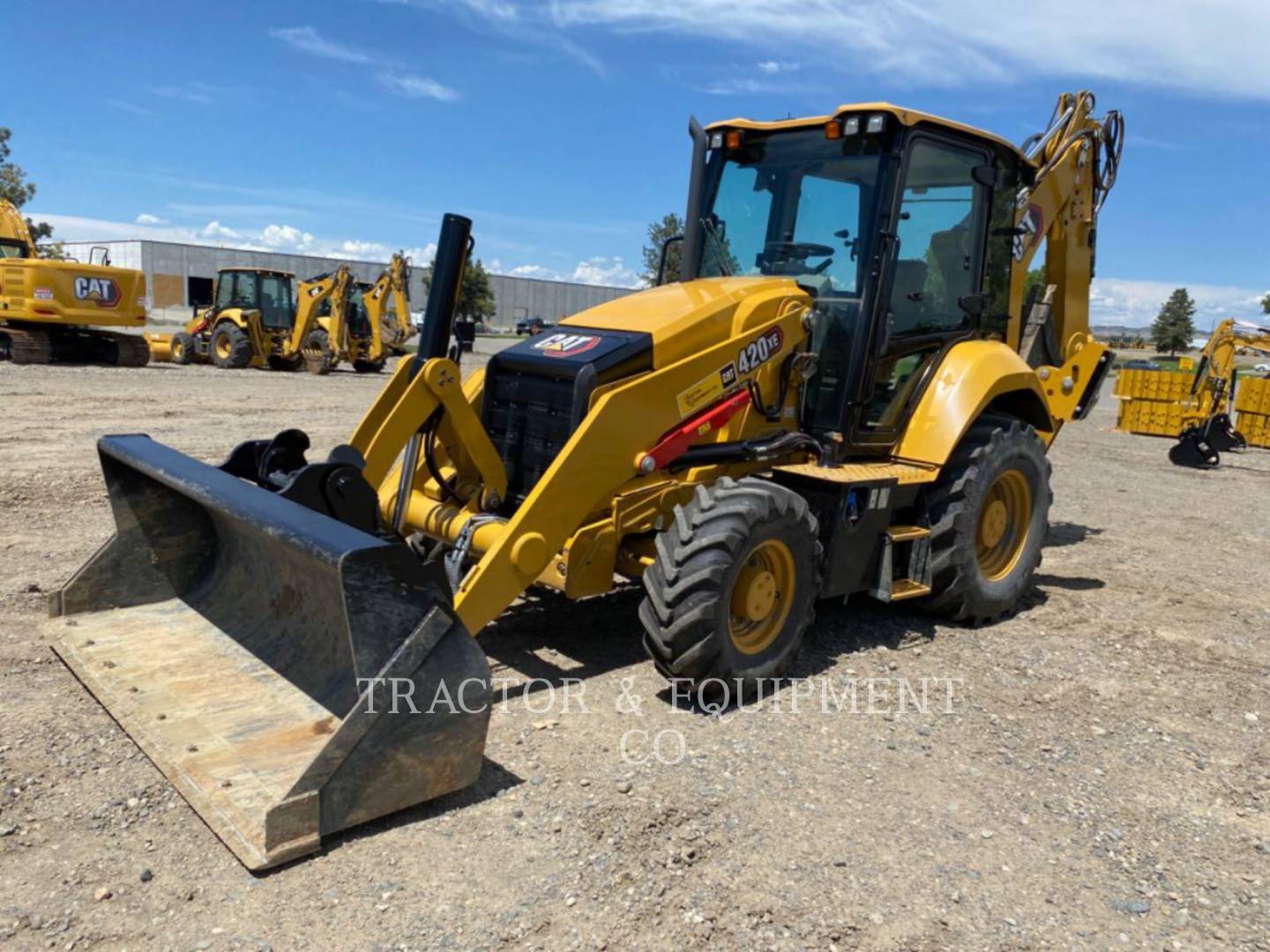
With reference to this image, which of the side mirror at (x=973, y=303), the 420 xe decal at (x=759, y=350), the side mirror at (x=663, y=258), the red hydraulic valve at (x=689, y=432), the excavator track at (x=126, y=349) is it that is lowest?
the excavator track at (x=126, y=349)

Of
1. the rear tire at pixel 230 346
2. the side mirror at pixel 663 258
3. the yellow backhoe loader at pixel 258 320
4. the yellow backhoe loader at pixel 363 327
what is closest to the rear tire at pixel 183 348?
the yellow backhoe loader at pixel 258 320

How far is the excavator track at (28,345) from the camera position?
19688mm

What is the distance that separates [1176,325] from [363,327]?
68204 mm

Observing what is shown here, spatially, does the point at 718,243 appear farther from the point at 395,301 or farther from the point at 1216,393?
the point at 395,301

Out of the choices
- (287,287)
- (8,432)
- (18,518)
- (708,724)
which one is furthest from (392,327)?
(708,724)

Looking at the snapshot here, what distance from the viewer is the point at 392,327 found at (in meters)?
23.9

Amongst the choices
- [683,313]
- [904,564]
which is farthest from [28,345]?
[904,564]

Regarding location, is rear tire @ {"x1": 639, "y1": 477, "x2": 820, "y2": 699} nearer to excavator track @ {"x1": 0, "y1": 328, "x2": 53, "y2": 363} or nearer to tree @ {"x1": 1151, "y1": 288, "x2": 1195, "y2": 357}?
excavator track @ {"x1": 0, "y1": 328, "x2": 53, "y2": 363}

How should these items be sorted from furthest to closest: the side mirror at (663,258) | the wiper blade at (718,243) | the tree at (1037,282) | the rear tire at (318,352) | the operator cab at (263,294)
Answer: the operator cab at (263,294) < the rear tire at (318,352) < the tree at (1037,282) < the side mirror at (663,258) < the wiper blade at (718,243)

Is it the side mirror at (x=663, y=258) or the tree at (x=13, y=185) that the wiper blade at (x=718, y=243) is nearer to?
the side mirror at (x=663, y=258)

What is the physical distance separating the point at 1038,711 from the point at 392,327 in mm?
21265

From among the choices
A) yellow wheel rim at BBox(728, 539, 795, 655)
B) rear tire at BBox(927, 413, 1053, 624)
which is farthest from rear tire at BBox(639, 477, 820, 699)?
rear tire at BBox(927, 413, 1053, 624)

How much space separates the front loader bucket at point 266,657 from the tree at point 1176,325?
78.0 m

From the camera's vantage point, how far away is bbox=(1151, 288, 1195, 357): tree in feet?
236
